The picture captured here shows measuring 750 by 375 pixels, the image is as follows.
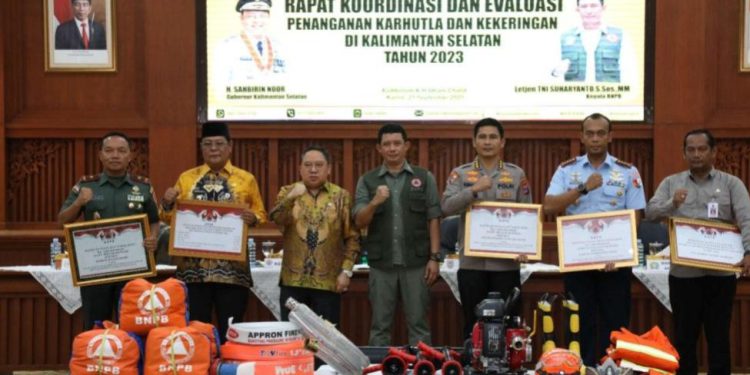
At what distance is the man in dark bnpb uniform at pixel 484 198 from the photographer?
6.79 metres

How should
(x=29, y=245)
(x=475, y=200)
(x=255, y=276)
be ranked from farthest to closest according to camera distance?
(x=29, y=245) < (x=255, y=276) < (x=475, y=200)

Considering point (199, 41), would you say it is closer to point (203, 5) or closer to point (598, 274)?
point (203, 5)

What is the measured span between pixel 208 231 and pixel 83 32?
398 centimetres

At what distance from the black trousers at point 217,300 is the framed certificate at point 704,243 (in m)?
2.72

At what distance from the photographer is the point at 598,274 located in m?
6.83

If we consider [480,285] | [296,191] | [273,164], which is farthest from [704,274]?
[273,164]

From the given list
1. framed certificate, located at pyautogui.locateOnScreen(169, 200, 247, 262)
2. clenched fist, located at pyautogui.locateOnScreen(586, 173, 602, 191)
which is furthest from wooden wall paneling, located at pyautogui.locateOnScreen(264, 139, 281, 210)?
clenched fist, located at pyautogui.locateOnScreen(586, 173, 602, 191)

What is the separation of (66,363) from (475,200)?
346cm

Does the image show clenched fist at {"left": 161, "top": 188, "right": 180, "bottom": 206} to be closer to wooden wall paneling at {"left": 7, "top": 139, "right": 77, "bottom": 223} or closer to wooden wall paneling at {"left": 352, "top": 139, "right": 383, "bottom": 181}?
wooden wall paneling at {"left": 352, "top": 139, "right": 383, "bottom": 181}

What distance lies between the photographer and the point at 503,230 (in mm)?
6742

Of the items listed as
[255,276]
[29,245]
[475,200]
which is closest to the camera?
[475,200]

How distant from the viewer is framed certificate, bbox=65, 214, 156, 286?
671cm

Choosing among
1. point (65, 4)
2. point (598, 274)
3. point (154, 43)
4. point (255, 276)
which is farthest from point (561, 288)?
point (65, 4)

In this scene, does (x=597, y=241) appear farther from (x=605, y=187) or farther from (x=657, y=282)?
(x=657, y=282)
